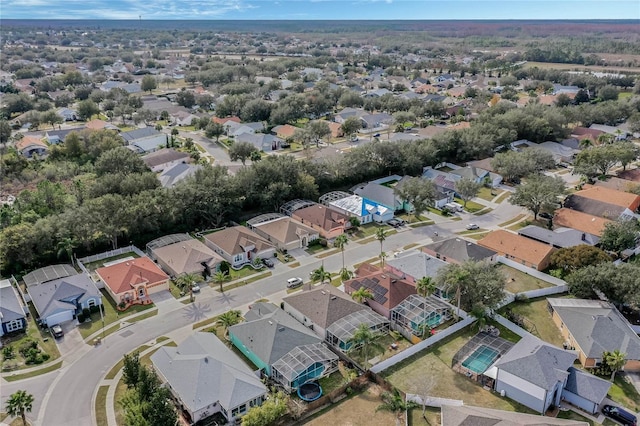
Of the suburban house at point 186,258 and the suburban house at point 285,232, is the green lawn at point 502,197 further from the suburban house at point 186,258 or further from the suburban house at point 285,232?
the suburban house at point 186,258

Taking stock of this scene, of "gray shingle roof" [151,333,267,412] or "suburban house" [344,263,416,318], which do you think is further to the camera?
"suburban house" [344,263,416,318]

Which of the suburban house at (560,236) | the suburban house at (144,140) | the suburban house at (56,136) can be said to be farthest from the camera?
the suburban house at (56,136)

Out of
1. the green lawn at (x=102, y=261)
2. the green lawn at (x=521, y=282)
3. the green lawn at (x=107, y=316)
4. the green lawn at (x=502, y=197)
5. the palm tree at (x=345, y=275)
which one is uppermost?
the palm tree at (x=345, y=275)

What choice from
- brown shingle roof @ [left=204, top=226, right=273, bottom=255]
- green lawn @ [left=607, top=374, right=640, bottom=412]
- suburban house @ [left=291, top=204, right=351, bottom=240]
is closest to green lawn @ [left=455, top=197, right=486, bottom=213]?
suburban house @ [left=291, top=204, right=351, bottom=240]

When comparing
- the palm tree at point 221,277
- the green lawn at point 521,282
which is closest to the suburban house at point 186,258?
the palm tree at point 221,277

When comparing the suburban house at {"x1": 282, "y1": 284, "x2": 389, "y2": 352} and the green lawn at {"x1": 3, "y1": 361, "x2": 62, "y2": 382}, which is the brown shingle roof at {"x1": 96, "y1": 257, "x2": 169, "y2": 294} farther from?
the suburban house at {"x1": 282, "y1": 284, "x2": 389, "y2": 352}

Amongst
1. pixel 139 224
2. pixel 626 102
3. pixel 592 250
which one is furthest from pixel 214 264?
pixel 626 102

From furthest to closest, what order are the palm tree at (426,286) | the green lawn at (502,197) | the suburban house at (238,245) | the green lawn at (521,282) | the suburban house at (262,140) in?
the suburban house at (262,140)
the green lawn at (502,197)
the suburban house at (238,245)
the green lawn at (521,282)
the palm tree at (426,286)

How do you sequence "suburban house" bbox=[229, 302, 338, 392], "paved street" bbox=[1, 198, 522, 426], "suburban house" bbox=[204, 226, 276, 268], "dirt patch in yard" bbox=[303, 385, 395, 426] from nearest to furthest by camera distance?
"dirt patch in yard" bbox=[303, 385, 395, 426]
"paved street" bbox=[1, 198, 522, 426]
"suburban house" bbox=[229, 302, 338, 392]
"suburban house" bbox=[204, 226, 276, 268]
